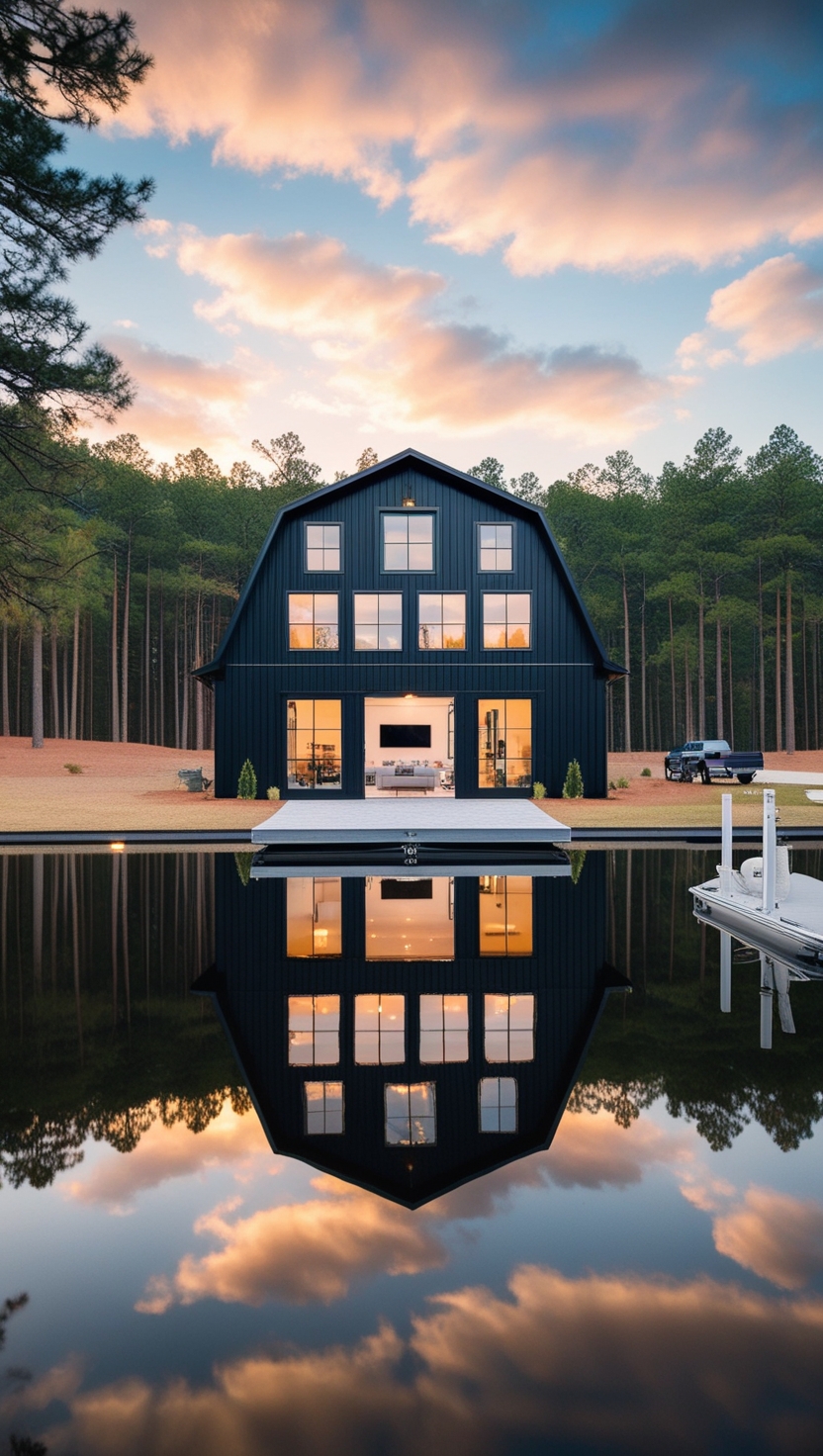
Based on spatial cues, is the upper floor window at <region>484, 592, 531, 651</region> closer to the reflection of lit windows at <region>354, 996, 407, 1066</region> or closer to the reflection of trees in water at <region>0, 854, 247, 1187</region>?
the reflection of trees in water at <region>0, 854, 247, 1187</region>

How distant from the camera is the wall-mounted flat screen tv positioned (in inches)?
1063

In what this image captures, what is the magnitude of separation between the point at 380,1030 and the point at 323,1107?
1.03 metres

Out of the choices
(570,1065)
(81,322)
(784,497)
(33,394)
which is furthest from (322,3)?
(784,497)

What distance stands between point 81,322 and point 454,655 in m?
11.1

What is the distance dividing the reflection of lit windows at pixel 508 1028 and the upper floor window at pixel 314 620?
1571 centimetres

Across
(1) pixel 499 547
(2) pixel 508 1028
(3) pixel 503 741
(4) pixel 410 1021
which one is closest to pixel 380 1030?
(4) pixel 410 1021

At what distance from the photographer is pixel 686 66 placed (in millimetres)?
16828

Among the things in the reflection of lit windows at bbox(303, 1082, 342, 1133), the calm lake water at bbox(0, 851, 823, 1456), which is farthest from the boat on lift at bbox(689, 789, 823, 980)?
the reflection of lit windows at bbox(303, 1082, 342, 1133)

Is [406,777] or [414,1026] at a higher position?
[406,777]

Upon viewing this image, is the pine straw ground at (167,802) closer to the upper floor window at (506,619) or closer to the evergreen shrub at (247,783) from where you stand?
the evergreen shrub at (247,783)

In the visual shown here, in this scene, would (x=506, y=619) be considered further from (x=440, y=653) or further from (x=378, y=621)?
(x=378, y=621)

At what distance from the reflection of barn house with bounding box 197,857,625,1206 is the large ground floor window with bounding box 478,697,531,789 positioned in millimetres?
11357

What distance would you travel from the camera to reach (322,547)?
806 inches

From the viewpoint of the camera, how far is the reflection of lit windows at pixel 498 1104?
3719mm
